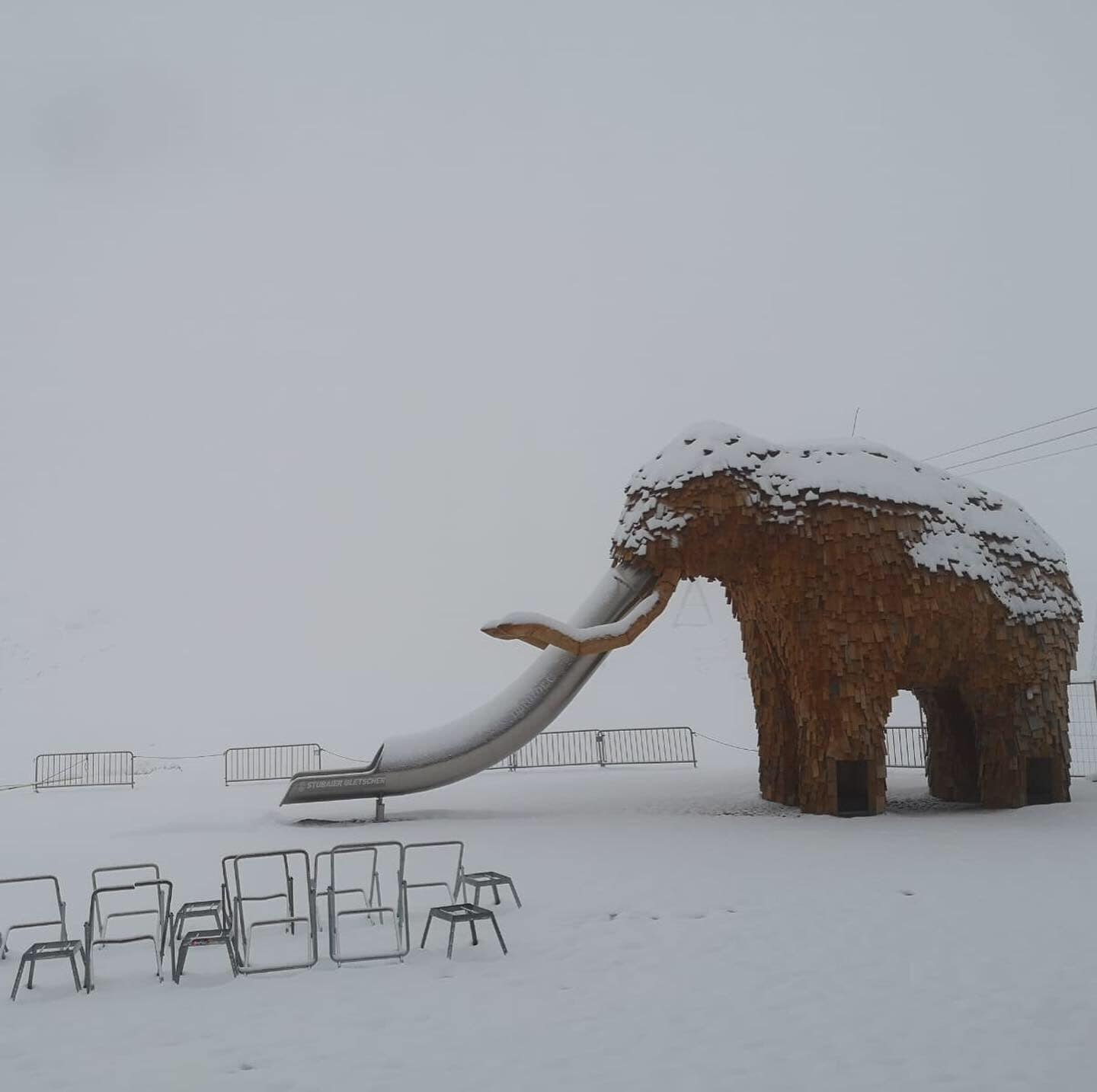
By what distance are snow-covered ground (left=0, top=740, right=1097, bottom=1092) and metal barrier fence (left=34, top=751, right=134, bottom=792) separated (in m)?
11.5

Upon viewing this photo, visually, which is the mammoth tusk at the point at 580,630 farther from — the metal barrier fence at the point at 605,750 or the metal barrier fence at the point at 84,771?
the metal barrier fence at the point at 84,771

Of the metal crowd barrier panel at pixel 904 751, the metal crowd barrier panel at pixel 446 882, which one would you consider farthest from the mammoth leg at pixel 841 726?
the metal crowd barrier panel at pixel 904 751

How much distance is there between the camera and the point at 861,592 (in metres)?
10.6

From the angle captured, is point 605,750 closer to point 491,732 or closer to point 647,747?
point 647,747

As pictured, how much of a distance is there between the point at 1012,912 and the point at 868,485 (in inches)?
202

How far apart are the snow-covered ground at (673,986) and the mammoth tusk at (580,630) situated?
77.4 inches

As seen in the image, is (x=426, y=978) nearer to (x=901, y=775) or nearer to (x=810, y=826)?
(x=810, y=826)

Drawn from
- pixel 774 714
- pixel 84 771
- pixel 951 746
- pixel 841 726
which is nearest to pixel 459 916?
pixel 841 726

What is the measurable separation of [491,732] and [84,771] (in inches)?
610

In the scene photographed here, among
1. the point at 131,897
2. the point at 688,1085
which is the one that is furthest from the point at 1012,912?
the point at 131,897

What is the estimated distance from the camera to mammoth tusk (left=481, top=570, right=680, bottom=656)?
10.5m

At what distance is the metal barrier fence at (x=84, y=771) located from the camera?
66.9 feet

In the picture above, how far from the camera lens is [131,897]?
27.6ft

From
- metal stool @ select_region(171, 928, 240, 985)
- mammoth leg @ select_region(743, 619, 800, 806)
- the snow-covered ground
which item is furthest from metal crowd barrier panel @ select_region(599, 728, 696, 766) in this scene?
metal stool @ select_region(171, 928, 240, 985)
